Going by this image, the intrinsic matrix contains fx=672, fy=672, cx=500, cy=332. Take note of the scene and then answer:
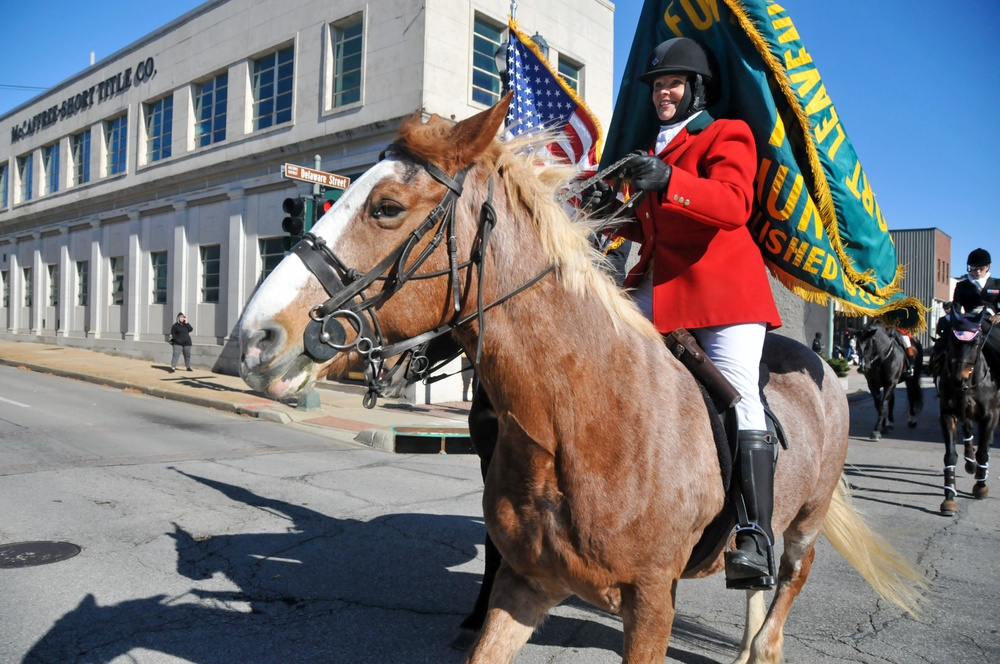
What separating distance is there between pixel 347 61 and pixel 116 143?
14811mm

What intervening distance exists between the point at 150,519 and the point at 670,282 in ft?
17.1

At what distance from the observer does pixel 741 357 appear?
267 cm

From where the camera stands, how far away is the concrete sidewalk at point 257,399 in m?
12.5

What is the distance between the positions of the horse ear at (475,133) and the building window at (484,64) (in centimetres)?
1627

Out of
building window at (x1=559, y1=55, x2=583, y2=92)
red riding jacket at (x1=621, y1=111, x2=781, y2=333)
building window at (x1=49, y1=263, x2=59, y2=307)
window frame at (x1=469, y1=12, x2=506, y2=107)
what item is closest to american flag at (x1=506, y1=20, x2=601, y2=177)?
red riding jacket at (x1=621, y1=111, x2=781, y2=333)

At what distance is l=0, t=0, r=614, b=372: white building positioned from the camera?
17.3 m

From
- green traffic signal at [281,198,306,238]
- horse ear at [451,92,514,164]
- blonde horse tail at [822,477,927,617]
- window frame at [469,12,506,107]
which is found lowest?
blonde horse tail at [822,477,927,617]

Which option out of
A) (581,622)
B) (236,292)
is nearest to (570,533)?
(581,622)

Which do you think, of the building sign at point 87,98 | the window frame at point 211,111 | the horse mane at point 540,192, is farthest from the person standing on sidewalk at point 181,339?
the horse mane at point 540,192

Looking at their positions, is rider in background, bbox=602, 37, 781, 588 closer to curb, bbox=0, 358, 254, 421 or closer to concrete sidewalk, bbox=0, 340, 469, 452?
concrete sidewalk, bbox=0, 340, 469, 452

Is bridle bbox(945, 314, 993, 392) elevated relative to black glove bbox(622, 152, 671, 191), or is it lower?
lower

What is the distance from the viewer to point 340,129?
59.3 ft

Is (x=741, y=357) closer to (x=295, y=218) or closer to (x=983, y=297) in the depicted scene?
(x=983, y=297)

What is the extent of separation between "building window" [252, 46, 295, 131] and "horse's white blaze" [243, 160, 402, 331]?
64.3ft
